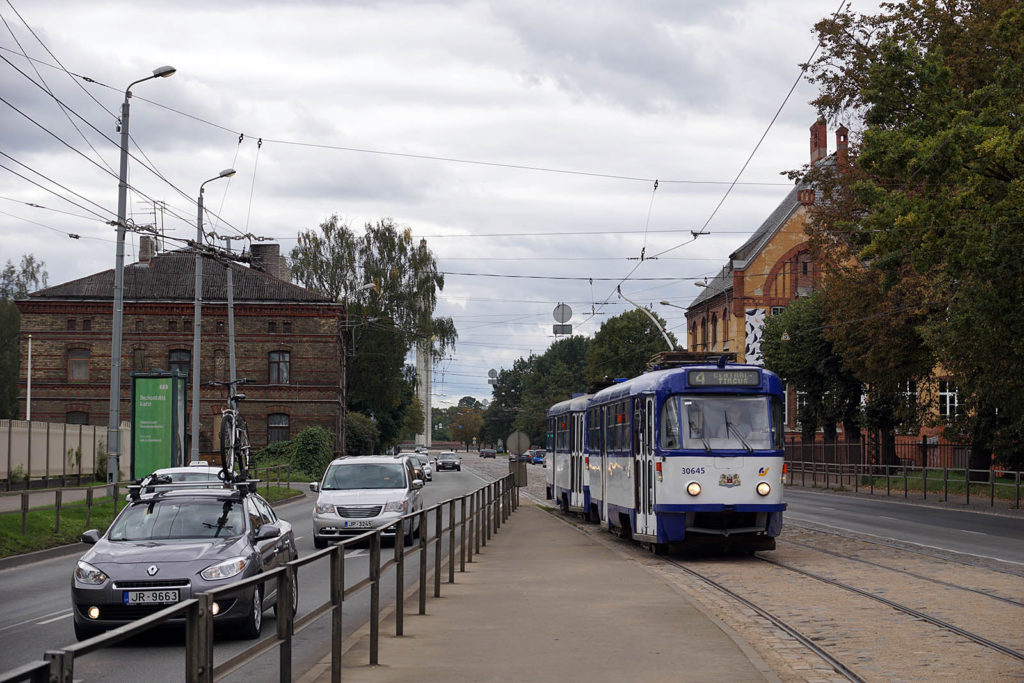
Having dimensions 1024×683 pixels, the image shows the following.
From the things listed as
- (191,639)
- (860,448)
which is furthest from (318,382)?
(191,639)

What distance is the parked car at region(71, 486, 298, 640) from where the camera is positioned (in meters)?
10.7

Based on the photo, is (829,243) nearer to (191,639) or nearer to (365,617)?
(365,617)

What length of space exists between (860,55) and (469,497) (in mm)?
22959

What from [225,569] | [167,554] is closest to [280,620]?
[225,569]

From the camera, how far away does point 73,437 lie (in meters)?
44.6

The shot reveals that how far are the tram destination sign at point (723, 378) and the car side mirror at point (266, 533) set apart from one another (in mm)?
9100

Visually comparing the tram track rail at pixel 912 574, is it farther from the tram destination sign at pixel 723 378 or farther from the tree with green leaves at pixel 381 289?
the tree with green leaves at pixel 381 289

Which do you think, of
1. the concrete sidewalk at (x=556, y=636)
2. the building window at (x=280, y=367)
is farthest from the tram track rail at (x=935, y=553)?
the building window at (x=280, y=367)

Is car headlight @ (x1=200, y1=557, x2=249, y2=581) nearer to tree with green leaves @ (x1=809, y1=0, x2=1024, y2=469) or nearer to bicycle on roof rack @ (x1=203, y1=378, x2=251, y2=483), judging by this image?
tree with green leaves @ (x1=809, y1=0, x2=1024, y2=469)

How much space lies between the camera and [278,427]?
6844 centimetres

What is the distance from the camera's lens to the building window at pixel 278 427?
6838 cm

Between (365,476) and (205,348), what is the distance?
4662 centimetres

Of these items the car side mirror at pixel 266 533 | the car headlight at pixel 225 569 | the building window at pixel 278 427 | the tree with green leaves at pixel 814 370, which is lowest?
the car headlight at pixel 225 569

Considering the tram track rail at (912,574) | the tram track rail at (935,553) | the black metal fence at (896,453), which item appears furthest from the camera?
the black metal fence at (896,453)
